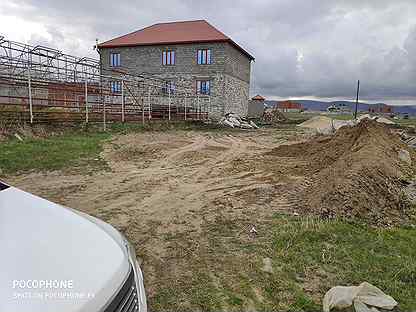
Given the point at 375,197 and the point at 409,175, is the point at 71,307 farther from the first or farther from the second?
the point at 409,175

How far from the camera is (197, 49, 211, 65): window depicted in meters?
28.0

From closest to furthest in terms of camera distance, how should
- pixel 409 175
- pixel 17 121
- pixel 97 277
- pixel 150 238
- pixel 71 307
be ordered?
pixel 71 307
pixel 97 277
pixel 150 238
pixel 409 175
pixel 17 121

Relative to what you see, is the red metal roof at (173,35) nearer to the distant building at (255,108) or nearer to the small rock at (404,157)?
the distant building at (255,108)

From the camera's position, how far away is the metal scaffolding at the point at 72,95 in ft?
43.6

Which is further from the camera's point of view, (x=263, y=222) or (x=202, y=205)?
(x=202, y=205)

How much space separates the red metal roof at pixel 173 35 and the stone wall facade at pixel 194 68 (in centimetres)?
42

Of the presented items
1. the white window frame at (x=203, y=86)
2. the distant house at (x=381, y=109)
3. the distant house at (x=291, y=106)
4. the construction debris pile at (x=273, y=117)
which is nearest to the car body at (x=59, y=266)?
the white window frame at (x=203, y=86)

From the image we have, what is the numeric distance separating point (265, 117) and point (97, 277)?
36.2 meters

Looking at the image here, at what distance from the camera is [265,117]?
36594 millimetres

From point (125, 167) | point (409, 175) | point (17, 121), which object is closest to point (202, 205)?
point (125, 167)

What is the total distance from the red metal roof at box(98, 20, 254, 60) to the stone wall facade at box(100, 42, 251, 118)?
0.42 meters

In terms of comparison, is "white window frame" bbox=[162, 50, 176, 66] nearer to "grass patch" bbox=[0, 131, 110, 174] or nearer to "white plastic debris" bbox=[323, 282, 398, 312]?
"grass patch" bbox=[0, 131, 110, 174]

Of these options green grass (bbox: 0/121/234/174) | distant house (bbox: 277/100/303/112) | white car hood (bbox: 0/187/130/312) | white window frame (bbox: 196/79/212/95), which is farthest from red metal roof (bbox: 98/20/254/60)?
distant house (bbox: 277/100/303/112)

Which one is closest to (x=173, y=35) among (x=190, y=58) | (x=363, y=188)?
(x=190, y=58)
